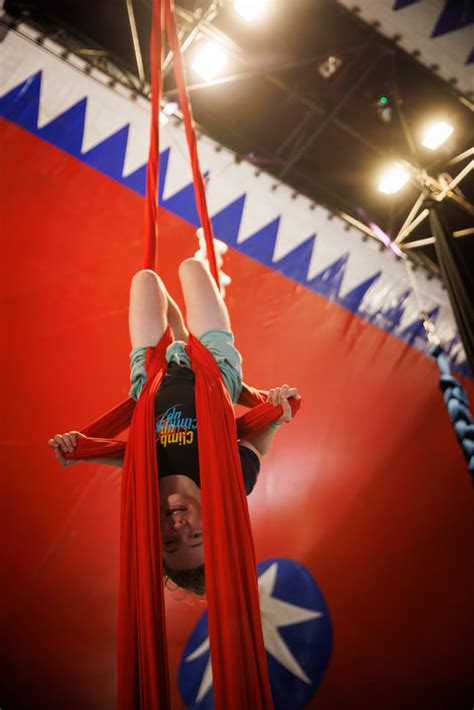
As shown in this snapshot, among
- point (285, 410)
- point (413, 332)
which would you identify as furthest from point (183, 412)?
point (413, 332)

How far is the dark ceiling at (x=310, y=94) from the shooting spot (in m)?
2.72

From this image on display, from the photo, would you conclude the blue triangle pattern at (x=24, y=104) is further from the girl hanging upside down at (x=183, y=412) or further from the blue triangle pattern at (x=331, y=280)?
the blue triangle pattern at (x=331, y=280)

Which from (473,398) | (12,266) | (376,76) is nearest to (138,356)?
(12,266)

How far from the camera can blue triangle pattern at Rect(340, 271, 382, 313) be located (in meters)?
2.61

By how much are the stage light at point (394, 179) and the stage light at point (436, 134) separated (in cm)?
21

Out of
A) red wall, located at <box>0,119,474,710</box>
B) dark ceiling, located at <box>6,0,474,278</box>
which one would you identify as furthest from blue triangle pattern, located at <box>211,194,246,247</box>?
dark ceiling, located at <box>6,0,474,278</box>

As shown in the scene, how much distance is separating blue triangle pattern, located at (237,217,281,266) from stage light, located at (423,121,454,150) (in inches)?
49.3

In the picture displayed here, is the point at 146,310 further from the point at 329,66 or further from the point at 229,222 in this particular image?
the point at 329,66

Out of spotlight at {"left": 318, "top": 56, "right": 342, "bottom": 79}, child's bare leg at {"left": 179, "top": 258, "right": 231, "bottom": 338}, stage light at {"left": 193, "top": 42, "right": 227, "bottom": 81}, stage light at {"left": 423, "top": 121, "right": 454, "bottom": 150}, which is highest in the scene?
spotlight at {"left": 318, "top": 56, "right": 342, "bottom": 79}

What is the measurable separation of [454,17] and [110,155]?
186cm

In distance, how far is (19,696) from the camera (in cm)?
131

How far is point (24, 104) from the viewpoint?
1.92 metres

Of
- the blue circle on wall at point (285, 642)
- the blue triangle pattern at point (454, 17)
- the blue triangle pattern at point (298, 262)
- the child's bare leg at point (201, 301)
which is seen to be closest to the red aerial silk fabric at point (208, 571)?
the child's bare leg at point (201, 301)

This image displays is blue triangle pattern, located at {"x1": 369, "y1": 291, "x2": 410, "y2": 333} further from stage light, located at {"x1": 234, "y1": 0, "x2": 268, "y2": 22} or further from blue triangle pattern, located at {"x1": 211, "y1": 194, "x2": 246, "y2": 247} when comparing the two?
stage light, located at {"x1": 234, "y1": 0, "x2": 268, "y2": 22}
